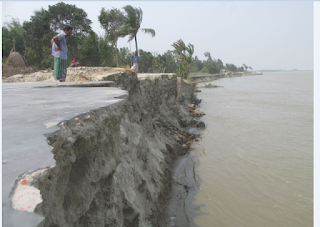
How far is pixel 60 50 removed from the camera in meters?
4.94

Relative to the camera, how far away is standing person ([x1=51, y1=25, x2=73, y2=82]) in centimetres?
483

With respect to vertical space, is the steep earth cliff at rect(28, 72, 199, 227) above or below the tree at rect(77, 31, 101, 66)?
below

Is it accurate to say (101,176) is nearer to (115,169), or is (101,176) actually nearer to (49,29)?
(115,169)

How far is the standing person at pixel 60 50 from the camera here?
15.9 feet

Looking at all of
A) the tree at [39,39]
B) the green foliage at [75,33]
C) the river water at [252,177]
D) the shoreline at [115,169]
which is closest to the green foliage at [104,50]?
the green foliage at [75,33]

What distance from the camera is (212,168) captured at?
578 cm

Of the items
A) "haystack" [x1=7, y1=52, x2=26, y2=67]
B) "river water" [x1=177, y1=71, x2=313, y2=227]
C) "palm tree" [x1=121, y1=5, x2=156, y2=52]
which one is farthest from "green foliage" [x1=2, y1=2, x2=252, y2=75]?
"river water" [x1=177, y1=71, x2=313, y2=227]

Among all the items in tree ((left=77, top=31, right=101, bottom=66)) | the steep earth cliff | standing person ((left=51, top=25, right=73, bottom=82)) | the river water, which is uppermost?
tree ((left=77, top=31, right=101, bottom=66))

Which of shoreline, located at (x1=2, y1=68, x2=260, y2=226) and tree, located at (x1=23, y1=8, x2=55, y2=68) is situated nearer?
shoreline, located at (x1=2, y1=68, x2=260, y2=226)

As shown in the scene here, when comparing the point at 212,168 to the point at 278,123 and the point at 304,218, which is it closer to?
the point at 304,218

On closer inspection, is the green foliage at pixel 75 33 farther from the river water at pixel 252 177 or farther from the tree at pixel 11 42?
the river water at pixel 252 177

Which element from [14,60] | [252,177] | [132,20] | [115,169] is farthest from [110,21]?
[115,169]

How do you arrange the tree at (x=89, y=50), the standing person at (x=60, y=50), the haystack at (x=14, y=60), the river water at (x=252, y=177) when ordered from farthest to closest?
the tree at (x=89, y=50) → the haystack at (x=14, y=60) → the standing person at (x=60, y=50) → the river water at (x=252, y=177)

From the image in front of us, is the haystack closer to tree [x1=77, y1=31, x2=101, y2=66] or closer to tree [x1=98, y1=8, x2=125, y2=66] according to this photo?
tree [x1=77, y1=31, x2=101, y2=66]
